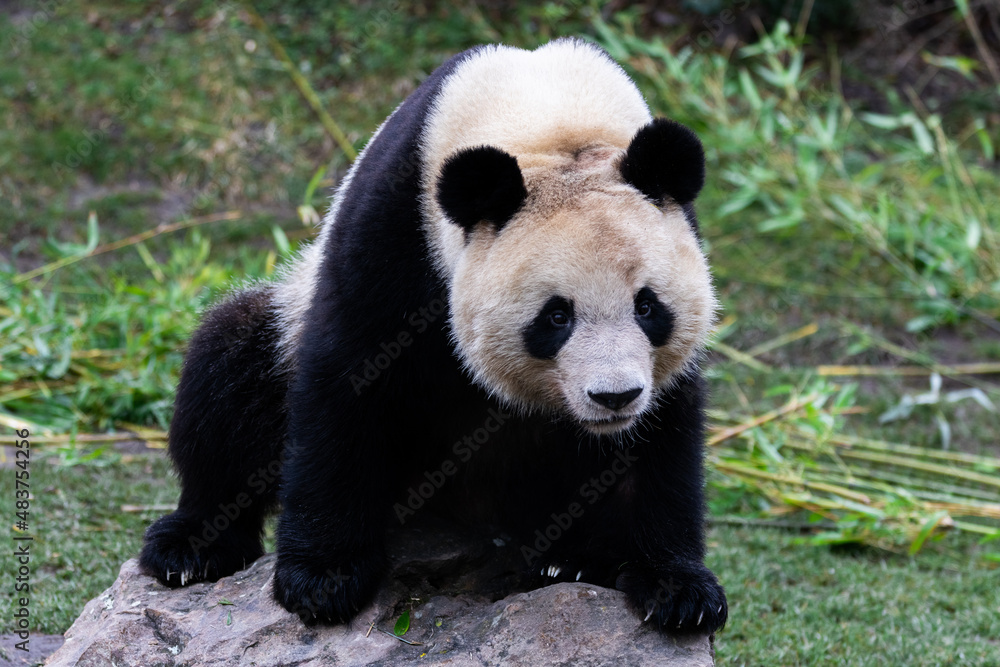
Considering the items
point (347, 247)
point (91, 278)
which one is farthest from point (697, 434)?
point (91, 278)

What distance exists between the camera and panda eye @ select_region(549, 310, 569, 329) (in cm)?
285

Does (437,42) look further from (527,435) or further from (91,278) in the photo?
(527,435)

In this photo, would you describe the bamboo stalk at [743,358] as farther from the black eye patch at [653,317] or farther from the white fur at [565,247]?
the black eye patch at [653,317]

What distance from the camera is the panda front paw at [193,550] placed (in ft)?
11.7

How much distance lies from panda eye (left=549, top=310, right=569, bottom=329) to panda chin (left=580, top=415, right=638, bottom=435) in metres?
0.29

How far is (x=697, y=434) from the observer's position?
3443mm

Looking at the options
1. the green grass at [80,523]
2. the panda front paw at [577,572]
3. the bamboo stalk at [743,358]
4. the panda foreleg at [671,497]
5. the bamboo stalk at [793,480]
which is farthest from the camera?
the bamboo stalk at [743,358]

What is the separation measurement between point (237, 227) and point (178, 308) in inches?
76.6

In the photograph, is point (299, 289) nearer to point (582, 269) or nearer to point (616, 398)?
point (582, 269)

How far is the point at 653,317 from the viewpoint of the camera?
9.58ft

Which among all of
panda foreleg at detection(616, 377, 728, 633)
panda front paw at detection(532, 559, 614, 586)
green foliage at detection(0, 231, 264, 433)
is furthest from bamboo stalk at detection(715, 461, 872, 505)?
green foliage at detection(0, 231, 264, 433)

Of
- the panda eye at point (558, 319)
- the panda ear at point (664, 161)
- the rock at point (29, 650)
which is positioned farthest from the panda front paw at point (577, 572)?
the rock at point (29, 650)

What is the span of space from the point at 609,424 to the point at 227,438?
156 centimetres

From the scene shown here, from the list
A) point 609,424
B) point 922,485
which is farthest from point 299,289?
point 922,485
